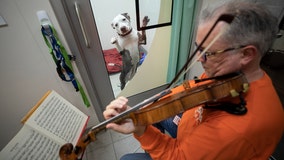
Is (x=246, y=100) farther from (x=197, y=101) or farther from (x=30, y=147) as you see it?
(x=30, y=147)

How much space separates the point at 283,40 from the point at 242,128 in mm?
810

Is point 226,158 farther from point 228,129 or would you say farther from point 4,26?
point 4,26

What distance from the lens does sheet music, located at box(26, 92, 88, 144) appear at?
27.3 inches

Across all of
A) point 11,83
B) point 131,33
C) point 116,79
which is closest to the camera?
point 11,83

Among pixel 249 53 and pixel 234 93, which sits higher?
pixel 249 53

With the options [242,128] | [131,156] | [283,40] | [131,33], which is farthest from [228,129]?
[131,33]

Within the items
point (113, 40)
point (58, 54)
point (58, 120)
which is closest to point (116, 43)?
point (113, 40)

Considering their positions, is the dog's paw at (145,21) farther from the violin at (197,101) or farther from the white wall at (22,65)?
the violin at (197,101)

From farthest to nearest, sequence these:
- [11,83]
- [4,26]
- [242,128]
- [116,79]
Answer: [116,79] < [11,83] < [4,26] < [242,128]

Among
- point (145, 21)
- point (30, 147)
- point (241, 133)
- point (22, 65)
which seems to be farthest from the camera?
point (145, 21)

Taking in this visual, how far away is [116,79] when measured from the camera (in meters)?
1.63

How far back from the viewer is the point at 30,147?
0.65 metres

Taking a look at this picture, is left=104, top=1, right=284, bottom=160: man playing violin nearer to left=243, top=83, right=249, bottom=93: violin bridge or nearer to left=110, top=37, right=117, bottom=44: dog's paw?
left=243, top=83, right=249, bottom=93: violin bridge

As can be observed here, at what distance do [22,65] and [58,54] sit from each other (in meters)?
0.24
